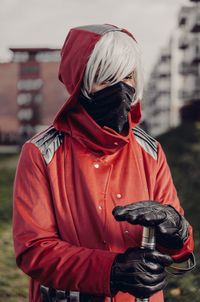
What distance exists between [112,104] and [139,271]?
55cm

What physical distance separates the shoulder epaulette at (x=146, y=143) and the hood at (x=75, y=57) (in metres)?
0.25

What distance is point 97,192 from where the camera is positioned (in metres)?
2.10

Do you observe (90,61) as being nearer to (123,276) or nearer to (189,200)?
(123,276)

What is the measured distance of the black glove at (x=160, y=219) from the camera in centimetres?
193

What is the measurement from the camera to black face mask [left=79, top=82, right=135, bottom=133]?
2.15 meters

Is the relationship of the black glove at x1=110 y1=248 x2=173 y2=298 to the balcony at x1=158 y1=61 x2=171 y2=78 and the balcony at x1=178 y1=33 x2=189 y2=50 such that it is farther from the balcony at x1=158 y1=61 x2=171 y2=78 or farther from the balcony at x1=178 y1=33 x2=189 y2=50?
the balcony at x1=158 y1=61 x2=171 y2=78

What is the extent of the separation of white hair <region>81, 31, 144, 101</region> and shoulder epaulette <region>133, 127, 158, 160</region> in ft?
0.73

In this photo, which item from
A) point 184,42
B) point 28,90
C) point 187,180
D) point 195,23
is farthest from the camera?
point 184,42

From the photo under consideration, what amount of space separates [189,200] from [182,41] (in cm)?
6609

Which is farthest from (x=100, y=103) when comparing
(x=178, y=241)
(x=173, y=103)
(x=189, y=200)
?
(x=173, y=103)

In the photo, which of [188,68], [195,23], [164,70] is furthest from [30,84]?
[164,70]

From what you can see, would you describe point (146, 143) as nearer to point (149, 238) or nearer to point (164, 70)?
point (149, 238)

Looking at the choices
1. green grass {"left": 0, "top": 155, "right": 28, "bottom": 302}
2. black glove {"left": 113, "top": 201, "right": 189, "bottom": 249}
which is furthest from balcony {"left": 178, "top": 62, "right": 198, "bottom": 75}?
black glove {"left": 113, "top": 201, "right": 189, "bottom": 249}

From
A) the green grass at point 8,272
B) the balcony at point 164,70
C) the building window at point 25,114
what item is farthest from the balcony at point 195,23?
the green grass at point 8,272
